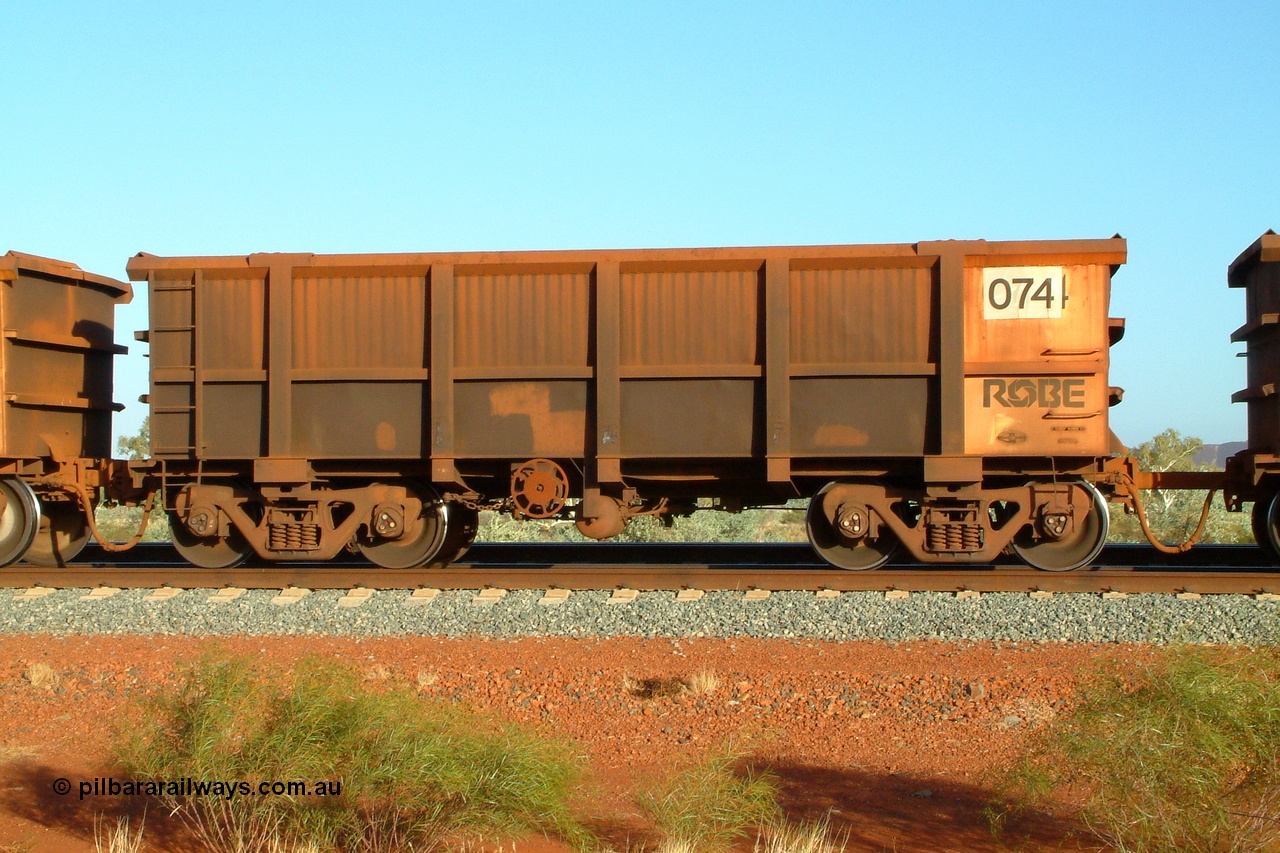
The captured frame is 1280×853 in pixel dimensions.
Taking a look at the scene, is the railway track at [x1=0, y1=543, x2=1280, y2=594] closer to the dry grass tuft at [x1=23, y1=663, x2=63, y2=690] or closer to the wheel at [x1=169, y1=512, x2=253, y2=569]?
the wheel at [x1=169, y1=512, x2=253, y2=569]

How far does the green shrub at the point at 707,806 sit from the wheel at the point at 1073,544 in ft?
21.5

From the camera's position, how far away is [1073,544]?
10789 millimetres

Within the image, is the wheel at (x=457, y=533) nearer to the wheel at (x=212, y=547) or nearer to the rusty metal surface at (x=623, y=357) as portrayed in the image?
the rusty metal surface at (x=623, y=357)

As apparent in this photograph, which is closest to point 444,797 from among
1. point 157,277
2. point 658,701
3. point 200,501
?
point 658,701

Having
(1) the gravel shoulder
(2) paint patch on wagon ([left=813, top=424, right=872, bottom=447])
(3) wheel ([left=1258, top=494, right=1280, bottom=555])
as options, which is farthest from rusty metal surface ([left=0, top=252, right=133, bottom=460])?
(3) wheel ([left=1258, top=494, right=1280, bottom=555])

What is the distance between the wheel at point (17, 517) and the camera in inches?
457

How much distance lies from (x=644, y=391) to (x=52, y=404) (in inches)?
258

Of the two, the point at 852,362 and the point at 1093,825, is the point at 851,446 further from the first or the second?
the point at 1093,825

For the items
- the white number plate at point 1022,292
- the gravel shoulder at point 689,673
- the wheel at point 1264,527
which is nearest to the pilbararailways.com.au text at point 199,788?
the gravel shoulder at point 689,673

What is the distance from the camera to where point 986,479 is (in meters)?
10.9

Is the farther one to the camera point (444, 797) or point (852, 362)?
point (852, 362)

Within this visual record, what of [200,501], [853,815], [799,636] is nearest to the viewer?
[853,815]

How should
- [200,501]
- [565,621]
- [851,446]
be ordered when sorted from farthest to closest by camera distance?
[200,501], [851,446], [565,621]

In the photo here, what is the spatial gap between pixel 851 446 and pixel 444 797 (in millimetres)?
6720
